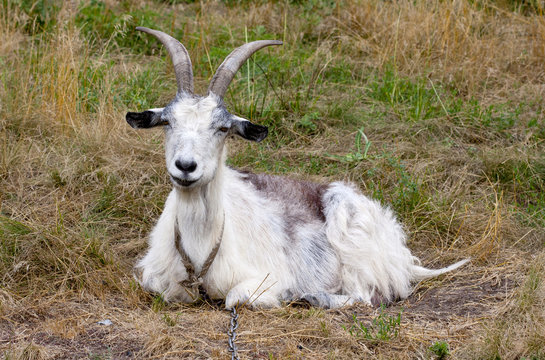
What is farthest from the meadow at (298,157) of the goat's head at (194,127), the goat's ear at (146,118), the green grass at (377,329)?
the goat's ear at (146,118)

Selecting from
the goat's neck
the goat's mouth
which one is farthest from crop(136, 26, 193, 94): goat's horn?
the goat's mouth

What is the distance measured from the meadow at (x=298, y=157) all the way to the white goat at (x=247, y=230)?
196 mm

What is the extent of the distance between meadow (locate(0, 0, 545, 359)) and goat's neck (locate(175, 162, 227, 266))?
1.39 ft

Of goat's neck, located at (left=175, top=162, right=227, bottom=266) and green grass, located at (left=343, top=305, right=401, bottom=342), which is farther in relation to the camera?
goat's neck, located at (left=175, top=162, right=227, bottom=266)

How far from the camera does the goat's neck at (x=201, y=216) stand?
4.82m

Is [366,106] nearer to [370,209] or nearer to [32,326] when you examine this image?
[370,209]

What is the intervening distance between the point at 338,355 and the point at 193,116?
1.67 m

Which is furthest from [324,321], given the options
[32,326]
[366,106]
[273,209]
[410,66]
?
[410,66]

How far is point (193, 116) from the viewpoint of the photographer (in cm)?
462

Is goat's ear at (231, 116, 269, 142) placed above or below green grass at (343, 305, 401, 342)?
above

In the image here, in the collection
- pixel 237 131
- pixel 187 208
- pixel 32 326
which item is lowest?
pixel 32 326

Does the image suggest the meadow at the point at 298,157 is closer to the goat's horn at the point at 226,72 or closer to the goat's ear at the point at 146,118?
the goat's ear at the point at 146,118

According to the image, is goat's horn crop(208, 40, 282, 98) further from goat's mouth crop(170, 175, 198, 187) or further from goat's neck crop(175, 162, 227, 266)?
goat's mouth crop(170, 175, 198, 187)

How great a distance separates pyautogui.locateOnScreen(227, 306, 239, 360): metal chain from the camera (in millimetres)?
4231
